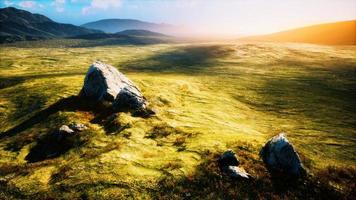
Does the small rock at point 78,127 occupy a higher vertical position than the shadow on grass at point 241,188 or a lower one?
higher

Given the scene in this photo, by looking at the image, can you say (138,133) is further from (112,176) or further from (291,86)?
(291,86)

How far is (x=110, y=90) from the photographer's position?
43531 mm

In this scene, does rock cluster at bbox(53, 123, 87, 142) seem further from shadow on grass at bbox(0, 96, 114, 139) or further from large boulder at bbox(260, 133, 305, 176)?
large boulder at bbox(260, 133, 305, 176)

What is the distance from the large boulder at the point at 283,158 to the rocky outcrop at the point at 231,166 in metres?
2.70

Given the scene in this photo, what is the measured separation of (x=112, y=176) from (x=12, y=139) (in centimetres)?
1759

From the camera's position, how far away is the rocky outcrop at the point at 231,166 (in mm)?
23923

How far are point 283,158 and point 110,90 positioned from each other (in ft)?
90.3

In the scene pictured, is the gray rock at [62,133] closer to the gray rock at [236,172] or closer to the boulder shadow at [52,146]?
the boulder shadow at [52,146]

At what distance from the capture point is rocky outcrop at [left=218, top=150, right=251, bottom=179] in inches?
942

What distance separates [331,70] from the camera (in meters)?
82.3

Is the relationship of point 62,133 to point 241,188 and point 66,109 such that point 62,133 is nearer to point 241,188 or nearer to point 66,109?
point 66,109

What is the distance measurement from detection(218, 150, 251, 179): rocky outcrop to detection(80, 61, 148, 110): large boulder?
17.4 metres

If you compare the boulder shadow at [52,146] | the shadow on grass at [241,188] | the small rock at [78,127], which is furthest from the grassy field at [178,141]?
the small rock at [78,127]

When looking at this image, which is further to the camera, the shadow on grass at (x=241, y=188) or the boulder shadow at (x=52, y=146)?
the boulder shadow at (x=52, y=146)
